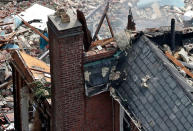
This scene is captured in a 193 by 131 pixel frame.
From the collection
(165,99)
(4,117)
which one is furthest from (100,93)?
(4,117)

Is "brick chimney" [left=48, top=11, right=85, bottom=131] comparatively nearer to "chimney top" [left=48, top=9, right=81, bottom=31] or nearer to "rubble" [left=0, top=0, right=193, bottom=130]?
"chimney top" [left=48, top=9, right=81, bottom=31]

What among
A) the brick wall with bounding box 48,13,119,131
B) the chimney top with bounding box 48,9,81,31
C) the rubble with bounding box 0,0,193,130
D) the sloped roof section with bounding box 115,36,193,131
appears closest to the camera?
the sloped roof section with bounding box 115,36,193,131

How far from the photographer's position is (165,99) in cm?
916

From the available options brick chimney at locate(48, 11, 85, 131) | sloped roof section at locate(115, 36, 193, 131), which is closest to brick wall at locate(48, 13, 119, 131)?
brick chimney at locate(48, 11, 85, 131)

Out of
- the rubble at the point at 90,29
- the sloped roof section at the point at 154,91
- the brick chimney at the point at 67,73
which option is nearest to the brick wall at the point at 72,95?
the brick chimney at the point at 67,73

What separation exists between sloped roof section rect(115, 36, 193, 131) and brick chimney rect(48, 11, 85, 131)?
979mm

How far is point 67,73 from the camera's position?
32.8 feet

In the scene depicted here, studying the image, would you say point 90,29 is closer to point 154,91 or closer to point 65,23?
point 65,23

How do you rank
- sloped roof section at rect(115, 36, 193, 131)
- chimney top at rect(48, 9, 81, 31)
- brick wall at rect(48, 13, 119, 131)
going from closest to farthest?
1. sloped roof section at rect(115, 36, 193, 131)
2. chimney top at rect(48, 9, 81, 31)
3. brick wall at rect(48, 13, 119, 131)

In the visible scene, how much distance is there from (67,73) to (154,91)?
1943mm

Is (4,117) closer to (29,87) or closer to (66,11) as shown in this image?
(29,87)

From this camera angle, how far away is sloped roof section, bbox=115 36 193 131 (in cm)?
876

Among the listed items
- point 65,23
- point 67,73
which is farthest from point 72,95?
point 65,23

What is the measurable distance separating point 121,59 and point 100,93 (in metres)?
0.91
